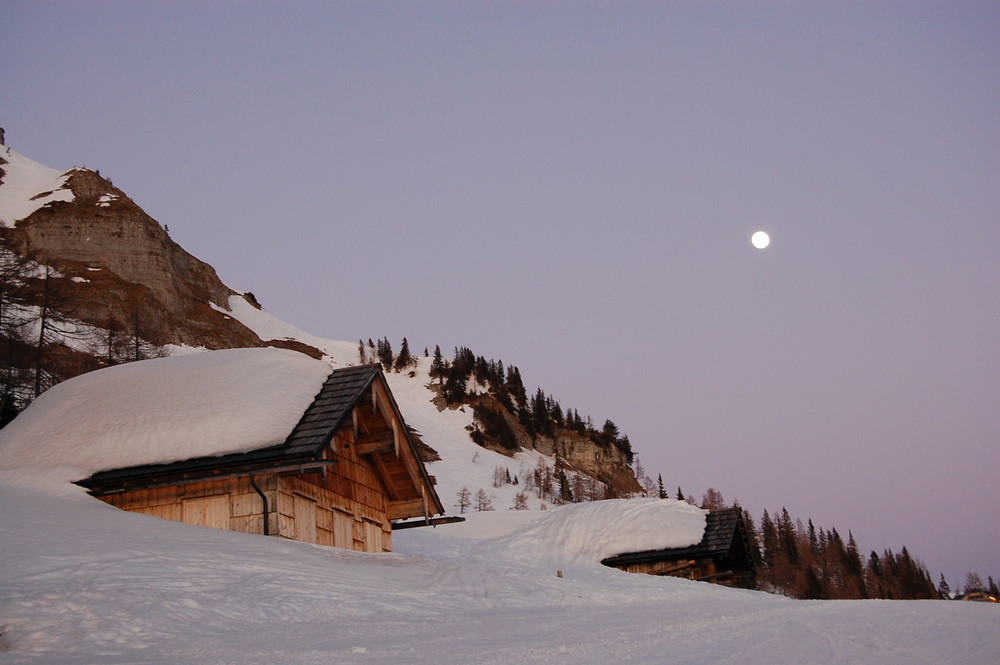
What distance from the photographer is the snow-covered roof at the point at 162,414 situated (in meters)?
14.7

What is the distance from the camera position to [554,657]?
6.13 metres

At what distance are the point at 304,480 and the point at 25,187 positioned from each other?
10858 cm

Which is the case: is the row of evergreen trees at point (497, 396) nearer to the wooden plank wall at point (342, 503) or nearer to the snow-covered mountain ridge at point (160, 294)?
the snow-covered mountain ridge at point (160, 294)

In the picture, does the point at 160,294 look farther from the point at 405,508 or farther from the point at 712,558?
the point at 405,508

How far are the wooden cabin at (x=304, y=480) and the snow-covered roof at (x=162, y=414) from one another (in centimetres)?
29

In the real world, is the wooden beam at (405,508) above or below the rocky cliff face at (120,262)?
below

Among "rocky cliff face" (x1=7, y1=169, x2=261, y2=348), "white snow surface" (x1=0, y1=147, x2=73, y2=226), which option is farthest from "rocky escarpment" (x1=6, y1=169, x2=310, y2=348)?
"white snow surface" (x1=0, y1=147, x2=73, y2=226)

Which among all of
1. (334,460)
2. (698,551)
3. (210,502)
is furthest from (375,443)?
(698,551)

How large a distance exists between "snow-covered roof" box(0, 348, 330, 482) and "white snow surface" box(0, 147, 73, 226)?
8911 centimetres

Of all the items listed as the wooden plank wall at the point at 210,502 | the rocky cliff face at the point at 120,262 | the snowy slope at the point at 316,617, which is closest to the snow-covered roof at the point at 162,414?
the wooden plank wall at the point at 210,502

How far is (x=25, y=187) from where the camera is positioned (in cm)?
10506

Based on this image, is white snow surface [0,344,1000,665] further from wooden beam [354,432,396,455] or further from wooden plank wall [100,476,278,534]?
wooden beam [354,432,396,455]

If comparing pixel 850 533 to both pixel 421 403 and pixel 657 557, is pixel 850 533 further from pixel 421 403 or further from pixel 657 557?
pixel 657 557

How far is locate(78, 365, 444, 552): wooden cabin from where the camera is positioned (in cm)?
1443
